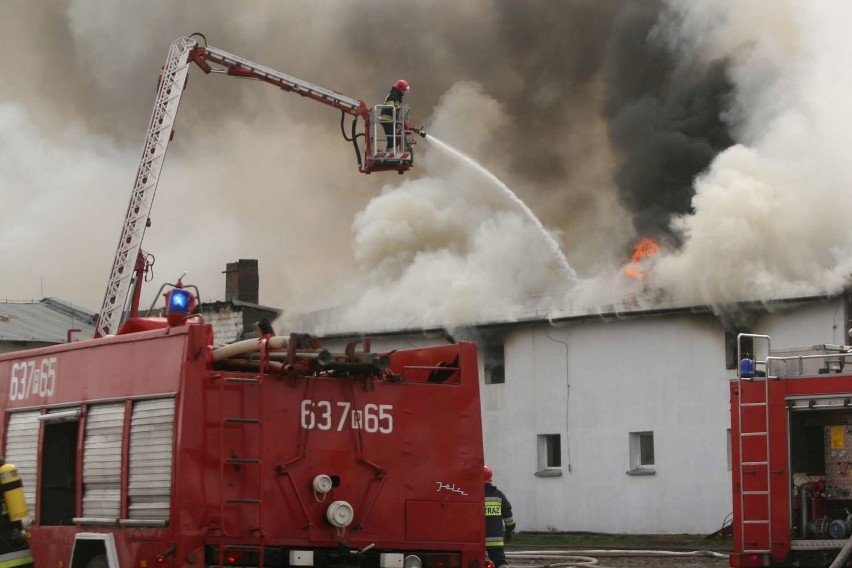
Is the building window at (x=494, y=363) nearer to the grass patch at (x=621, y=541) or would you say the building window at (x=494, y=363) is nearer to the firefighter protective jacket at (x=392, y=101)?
the grass patch at (x=621, y=541)

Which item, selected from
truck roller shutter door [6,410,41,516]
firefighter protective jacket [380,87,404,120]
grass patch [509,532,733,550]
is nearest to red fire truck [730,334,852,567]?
truck roller shutter door [6,410,41,516]

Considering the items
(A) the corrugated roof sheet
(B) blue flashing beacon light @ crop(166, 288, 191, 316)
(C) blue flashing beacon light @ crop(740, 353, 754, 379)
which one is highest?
(A) the corrugated roof sheet

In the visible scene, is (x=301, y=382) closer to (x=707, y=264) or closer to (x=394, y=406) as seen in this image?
(x=394, y=406)

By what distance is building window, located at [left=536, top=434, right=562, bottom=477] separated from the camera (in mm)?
31297

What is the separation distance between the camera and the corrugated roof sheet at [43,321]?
4300 centimetres

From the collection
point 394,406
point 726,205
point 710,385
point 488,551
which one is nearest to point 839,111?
point 726,205

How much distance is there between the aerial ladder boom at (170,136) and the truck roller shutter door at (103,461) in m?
19.3

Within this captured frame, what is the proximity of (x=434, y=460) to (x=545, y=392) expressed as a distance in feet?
66.9

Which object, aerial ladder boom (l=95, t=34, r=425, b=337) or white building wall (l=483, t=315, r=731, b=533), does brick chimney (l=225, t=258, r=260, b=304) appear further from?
white building wall (l=483, t=315, r=731, b=533)

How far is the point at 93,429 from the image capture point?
1087 cm

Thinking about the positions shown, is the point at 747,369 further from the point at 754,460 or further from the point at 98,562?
the point at 98,562

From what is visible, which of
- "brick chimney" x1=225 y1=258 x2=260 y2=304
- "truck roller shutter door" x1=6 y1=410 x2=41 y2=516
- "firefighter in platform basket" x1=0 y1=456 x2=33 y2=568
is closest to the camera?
"firefighter in platform basket" x1=0 y1=456 x2=33 y2=568

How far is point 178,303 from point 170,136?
22.3 meters

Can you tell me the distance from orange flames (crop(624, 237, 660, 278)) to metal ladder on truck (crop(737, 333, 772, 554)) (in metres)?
17.3
